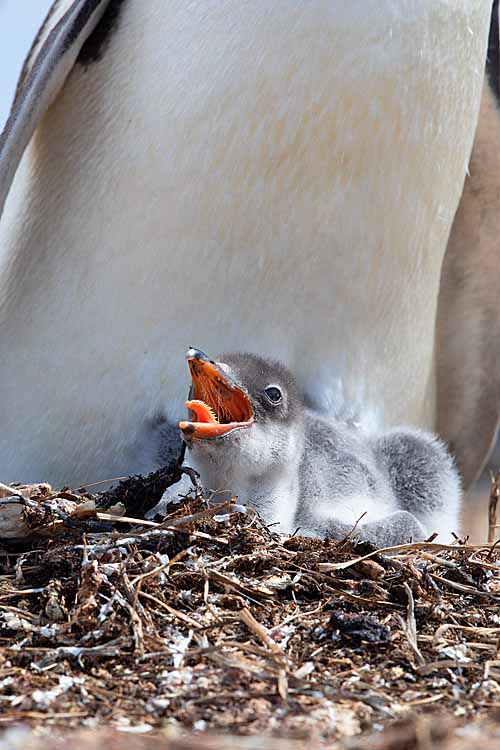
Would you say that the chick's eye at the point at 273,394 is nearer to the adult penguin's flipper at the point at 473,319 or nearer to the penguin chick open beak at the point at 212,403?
the penguin chick open beak at the point at 212,403

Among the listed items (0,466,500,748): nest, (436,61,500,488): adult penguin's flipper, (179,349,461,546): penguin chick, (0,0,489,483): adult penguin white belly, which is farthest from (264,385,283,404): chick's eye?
(436,61,500,488): adult penguin's flipper

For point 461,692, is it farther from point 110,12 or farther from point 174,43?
point 110,12

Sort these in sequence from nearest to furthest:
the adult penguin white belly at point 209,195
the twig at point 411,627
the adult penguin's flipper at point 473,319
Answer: the twig at point 411,627 → the adult penguin white belly at point 209,195 → the adult penguin's flipper at point 473,319

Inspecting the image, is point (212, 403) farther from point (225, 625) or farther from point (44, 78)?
Result: point (44, 78)

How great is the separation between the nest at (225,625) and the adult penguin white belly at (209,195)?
0.71 m

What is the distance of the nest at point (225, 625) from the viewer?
144 cm

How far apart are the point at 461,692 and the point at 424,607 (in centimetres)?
34

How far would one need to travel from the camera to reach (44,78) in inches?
113

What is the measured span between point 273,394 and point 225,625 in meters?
1.02

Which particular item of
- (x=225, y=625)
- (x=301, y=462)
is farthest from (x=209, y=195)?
(x=225, y=625)

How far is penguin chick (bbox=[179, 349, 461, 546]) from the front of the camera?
98.8 inches

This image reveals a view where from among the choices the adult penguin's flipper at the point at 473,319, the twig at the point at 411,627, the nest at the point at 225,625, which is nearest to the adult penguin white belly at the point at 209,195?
the adult penguin's flipper at the point at 473,319

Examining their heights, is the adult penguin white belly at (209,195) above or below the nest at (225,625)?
above

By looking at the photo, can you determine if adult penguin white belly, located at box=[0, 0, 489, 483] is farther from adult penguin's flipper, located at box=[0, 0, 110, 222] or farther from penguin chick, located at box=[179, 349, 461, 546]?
penguin chick, located at box=[179, 349, 461, 546]
